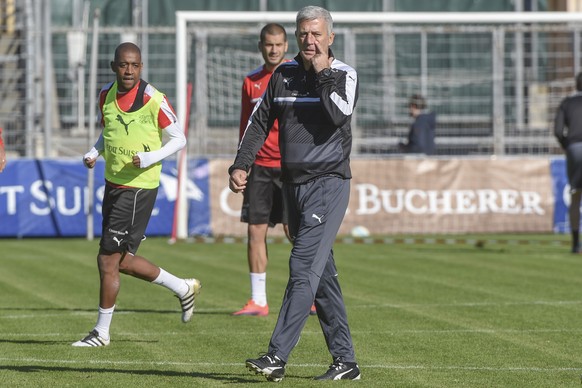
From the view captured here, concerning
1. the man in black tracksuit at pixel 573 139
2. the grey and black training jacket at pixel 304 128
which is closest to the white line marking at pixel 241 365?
the grey and black training jacket at pixel 304 128

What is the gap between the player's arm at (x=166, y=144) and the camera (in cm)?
936

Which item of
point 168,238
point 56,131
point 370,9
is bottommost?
point 168,238

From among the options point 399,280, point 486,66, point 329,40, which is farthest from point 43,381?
point 486,66

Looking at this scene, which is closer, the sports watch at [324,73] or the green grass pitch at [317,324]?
the sports watch at [324,73]

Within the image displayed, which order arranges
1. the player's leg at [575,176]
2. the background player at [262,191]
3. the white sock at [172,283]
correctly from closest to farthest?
the white sock at [172,283]
the background player at [262,191]
the player's leg at [575,176]

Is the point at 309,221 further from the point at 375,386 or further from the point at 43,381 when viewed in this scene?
the point at 43,381

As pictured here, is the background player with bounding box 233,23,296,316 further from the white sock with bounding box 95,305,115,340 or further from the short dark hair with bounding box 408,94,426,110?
the short dark hair with bounding box 408,94,426,110

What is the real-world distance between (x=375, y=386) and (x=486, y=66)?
1779 centimetres

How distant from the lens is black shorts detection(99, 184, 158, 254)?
31.4ft

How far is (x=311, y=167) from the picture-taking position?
772 centimetres

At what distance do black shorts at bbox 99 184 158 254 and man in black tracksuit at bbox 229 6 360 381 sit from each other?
6.35 ft

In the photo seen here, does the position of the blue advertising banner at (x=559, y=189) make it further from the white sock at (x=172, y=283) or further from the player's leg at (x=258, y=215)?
the white sock at (x=172, y=283)

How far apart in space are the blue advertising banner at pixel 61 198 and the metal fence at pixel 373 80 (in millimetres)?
994

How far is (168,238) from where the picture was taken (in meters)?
20.8
